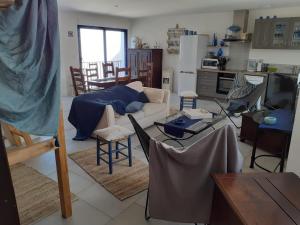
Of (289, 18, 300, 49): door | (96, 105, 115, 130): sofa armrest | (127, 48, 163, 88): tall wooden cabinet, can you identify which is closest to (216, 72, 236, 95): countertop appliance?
(289, 18, 300, 49): door

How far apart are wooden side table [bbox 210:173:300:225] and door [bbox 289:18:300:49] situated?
15.8 ft

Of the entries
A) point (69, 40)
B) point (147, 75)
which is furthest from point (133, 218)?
point (69, 40)

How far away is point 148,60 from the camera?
7645mm

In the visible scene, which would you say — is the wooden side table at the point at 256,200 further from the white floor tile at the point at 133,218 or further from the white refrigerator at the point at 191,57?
the white refrigerator at the point at 191,57

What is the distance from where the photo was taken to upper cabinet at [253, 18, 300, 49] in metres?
5.30

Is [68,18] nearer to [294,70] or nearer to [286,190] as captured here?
[294,70]

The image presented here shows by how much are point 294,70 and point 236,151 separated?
16.6ft

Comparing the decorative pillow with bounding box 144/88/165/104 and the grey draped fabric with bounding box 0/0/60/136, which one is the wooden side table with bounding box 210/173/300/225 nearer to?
the grey draped fabric with bounding box 0/0/60/136

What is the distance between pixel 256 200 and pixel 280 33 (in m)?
5.35

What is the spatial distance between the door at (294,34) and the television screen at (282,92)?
102 inches

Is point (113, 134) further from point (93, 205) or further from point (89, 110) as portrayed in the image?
point (89, 110)

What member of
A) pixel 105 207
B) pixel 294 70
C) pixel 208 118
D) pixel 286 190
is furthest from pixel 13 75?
pixel 294 70

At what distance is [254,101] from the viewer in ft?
13.5

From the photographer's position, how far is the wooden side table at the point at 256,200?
119cm
